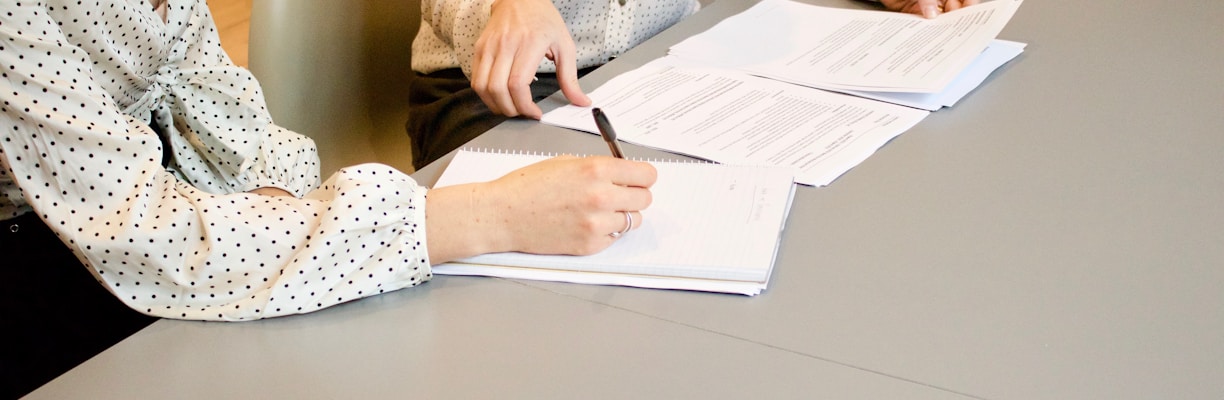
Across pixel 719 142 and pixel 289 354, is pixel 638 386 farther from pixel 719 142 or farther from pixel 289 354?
pixel 719 142

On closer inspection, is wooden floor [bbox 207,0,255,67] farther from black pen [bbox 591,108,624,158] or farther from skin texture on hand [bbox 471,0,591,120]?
black pen [bbox 591,108,624,158]

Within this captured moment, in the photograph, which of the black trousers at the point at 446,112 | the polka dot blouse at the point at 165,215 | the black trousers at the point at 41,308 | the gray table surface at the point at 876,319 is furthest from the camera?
the black trousers at the point at 446,112

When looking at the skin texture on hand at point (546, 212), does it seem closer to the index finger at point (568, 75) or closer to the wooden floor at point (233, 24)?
the index finger at point (568, 75)

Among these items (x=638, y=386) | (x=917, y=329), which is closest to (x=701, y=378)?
(x=638, y=386)

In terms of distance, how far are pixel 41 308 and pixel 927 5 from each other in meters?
1.14

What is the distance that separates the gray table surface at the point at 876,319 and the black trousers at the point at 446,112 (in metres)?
0.54

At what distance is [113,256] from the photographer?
0.76 metres

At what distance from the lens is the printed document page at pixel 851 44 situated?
3.75ft

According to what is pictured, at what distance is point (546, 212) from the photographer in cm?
80

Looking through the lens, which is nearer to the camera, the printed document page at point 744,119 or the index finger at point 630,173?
the index finger at point 630,173

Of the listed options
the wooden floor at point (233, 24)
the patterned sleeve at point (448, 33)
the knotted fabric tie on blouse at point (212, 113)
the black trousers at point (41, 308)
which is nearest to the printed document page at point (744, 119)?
the patterned sleeve at point (448, 33)

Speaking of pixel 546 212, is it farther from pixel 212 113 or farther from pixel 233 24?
pixel 233 24

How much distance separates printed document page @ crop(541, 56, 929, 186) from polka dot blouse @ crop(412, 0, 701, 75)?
0.20 metres

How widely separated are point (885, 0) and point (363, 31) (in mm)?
757
